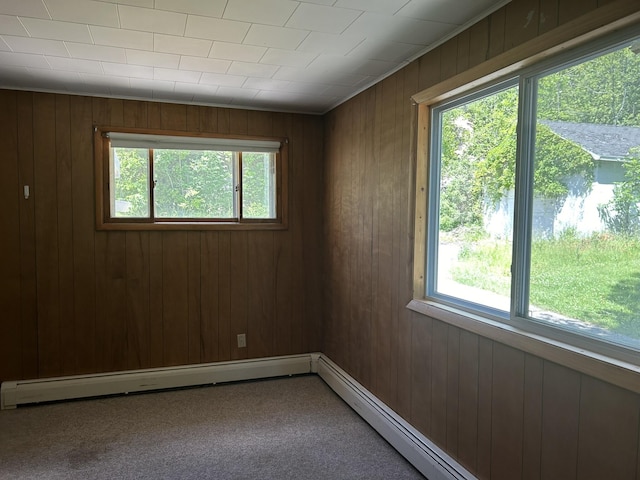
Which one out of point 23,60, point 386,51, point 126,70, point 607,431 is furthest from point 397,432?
point 23,60

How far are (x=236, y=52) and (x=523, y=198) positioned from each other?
5.54 feet

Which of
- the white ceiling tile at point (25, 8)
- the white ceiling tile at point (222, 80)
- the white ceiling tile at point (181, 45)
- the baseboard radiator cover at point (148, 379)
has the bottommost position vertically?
the baseboard radiator cover at point (148, 379)

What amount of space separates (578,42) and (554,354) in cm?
112

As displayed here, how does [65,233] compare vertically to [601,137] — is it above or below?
below

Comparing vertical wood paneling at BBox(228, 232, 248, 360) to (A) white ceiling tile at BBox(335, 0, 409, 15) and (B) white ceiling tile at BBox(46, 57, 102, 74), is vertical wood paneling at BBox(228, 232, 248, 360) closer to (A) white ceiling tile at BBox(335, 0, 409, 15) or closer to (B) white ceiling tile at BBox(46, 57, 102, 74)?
(B) white ceiling tile at BBox(46, 57, 102, 74)

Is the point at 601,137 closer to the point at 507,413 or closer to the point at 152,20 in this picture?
the point at 507,413

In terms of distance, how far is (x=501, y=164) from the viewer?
2.08 meters

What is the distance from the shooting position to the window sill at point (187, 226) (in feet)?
11.5

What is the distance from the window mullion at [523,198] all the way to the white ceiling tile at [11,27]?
90.1 inches

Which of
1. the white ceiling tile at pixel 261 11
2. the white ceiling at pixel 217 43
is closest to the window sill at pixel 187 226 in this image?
the white ceiling at pixel 217 43

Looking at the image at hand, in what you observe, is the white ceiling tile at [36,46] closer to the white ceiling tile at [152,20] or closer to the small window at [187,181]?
the white ceiling tile at [152,20]

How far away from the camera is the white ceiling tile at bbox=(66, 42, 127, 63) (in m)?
2.45

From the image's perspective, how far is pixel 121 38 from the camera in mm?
2332

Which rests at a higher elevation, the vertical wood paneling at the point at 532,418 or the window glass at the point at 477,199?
the window glass at the point at 477,199
